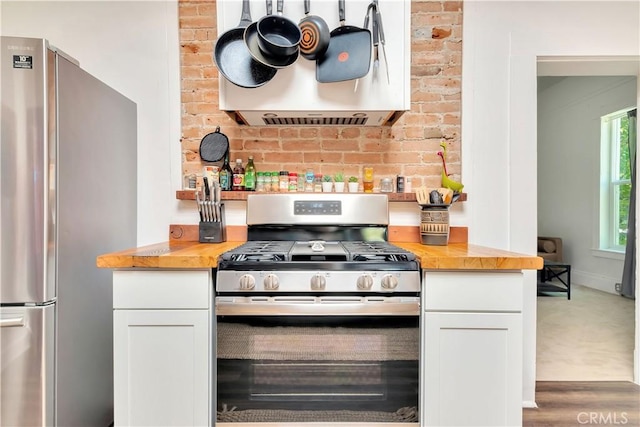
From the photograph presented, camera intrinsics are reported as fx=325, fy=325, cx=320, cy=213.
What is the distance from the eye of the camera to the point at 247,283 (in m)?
1.22

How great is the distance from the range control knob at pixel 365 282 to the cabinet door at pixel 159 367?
62 cm

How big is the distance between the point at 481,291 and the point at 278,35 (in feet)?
4.62

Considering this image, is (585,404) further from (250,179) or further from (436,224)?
(250,179)

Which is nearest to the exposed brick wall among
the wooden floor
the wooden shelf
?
the wooden shelf

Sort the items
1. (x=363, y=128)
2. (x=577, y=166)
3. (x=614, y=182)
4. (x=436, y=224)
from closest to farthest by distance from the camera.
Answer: (x=436, y=224) → (x=363, y=128) → (x=614, y=182) → (x=577, y=166)

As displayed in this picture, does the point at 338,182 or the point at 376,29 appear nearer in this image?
the point at 376,29

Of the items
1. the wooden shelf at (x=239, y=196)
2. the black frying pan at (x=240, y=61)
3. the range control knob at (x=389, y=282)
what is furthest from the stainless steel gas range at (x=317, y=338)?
the black frying pan at (x=240, y=61)

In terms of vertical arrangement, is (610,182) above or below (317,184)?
above

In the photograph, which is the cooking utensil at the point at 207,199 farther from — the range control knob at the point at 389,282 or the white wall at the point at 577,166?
the white wall at the point at 577,166

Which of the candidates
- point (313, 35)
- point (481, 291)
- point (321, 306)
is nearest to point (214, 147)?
point (313, 35)

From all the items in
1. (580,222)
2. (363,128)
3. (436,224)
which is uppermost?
(363,128)

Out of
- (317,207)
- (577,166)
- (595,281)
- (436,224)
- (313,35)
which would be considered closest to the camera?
(313,35)

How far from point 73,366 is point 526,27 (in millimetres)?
2795

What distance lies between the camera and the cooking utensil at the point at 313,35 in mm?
1471
